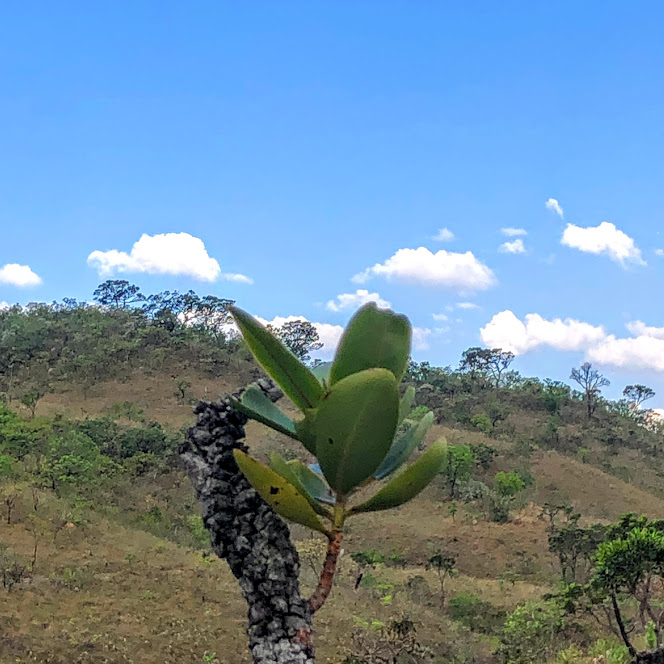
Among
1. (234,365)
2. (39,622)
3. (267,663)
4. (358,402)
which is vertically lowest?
(39,622)

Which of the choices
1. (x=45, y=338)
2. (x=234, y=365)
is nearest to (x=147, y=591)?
(x=234, y=365)

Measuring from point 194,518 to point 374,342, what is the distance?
14.2 metres

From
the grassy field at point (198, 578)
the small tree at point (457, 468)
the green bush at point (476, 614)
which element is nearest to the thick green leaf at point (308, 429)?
the grassy field at point (198, 578)

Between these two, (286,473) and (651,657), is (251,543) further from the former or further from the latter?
(651,657)

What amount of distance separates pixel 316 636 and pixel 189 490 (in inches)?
386

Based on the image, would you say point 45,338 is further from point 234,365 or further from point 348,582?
point 348,582

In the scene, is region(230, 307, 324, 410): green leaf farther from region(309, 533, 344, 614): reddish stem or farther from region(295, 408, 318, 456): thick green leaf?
region(309, 533, 344, 614): reddish stem

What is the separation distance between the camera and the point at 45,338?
34.7 meters

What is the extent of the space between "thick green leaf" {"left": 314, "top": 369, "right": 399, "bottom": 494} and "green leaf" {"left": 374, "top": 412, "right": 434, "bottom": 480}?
0.39 feet

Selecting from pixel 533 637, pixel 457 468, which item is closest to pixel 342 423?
pixel 533 637

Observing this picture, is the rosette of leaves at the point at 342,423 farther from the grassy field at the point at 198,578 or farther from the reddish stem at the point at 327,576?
the grassy field at the point at 198,578

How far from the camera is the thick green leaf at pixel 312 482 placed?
4.15ft

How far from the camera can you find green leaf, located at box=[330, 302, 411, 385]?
47.6 inches

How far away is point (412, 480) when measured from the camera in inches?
45.4
